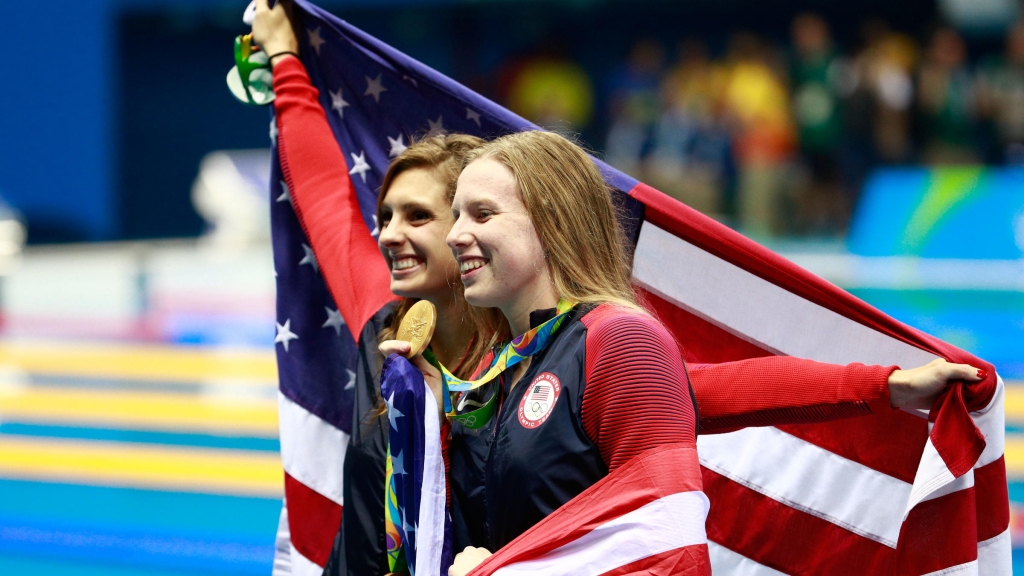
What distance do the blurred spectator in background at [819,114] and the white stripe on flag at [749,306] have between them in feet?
33.7

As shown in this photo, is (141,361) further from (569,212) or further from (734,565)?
(569,212)

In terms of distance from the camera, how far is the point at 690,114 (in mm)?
12922

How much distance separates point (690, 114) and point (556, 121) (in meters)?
1.86

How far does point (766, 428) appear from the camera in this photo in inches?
92.1

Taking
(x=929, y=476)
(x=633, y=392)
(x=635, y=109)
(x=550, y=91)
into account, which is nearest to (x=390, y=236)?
(x=633, y=392)

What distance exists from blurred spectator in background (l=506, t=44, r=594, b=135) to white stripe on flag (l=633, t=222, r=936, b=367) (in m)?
12.1

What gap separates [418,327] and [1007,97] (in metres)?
11.3

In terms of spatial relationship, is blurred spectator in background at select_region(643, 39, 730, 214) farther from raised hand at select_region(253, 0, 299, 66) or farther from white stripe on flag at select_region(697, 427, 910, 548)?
white stripe on flag at select_region(697, 427, 910, 548)

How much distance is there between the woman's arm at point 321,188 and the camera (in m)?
2.30

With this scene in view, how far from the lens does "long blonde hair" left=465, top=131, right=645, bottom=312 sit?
177 centimetres

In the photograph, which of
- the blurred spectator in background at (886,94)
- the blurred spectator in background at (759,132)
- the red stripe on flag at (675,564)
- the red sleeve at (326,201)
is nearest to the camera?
the red stripe on flag at (675,564)

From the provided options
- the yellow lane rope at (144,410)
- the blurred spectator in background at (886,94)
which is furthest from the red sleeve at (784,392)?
the blurred spectator in background at (886,94)

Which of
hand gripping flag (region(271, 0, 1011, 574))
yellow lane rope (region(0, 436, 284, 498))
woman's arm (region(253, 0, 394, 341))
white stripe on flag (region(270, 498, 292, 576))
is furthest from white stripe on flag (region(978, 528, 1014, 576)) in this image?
yellow lane rope (region(0, 436, 284, 498))

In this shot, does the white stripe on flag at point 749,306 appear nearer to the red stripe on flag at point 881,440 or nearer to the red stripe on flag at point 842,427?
the red stripe on flag at point 842,427
